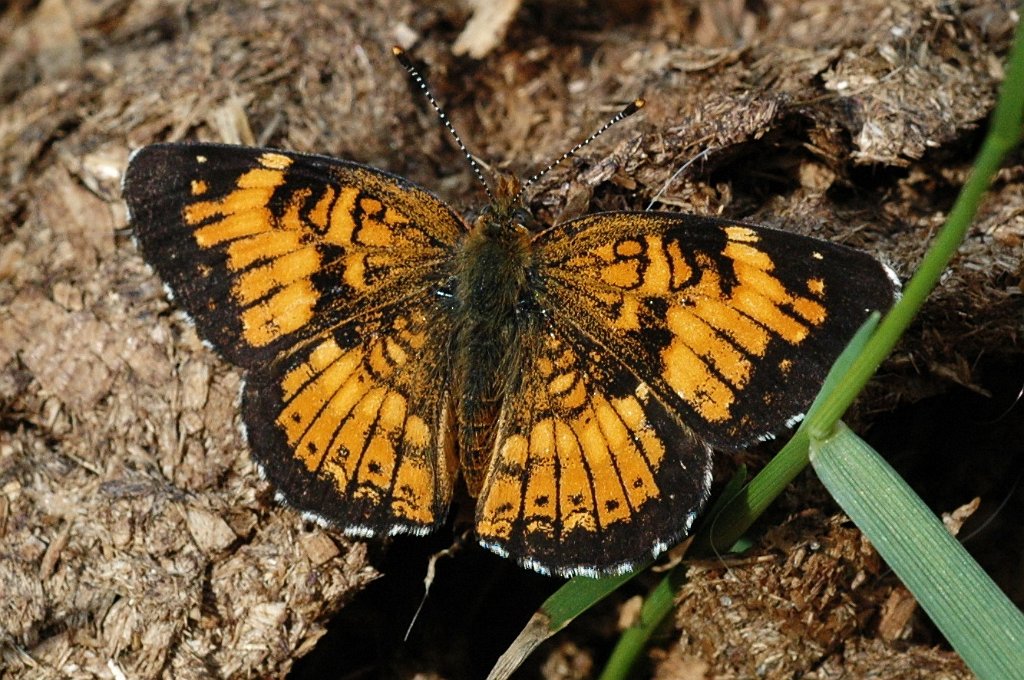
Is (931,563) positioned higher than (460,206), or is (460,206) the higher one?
(460,206)

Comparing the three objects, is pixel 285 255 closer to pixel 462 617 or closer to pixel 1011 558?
pixel 462 617

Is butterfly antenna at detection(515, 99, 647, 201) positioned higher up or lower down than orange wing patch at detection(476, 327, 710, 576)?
higher up

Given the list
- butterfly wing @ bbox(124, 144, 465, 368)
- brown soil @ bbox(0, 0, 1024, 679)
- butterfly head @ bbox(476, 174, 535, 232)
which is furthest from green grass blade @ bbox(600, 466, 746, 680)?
butterfly wing @ bbox(124, 144, 465, 368)

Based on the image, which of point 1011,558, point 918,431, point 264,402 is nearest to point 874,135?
point 918,431

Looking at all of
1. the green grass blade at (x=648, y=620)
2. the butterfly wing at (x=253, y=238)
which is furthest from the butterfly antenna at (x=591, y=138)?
the green grass blade at (x=648, y=620)

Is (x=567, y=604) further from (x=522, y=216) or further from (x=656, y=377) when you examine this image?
(x=522, y=216)

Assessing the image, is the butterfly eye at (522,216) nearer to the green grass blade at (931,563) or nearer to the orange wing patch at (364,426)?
the orange wing patch at (364,426)

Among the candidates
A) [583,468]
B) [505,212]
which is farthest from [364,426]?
[505,212]

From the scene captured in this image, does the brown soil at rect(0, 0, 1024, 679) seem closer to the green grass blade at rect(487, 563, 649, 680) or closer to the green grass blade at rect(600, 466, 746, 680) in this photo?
the green grass blade at rect(600, 466, 746, 680)
